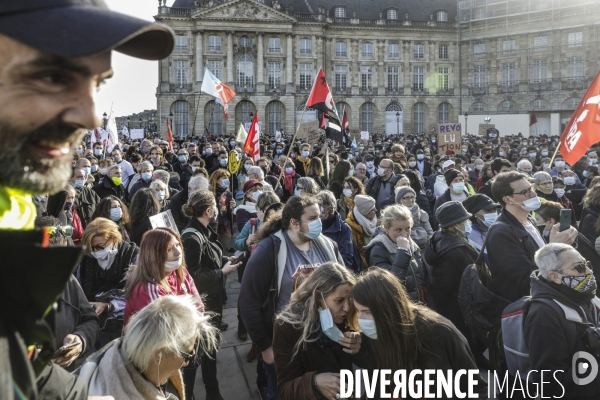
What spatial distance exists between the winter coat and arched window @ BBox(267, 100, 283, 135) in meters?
46.0

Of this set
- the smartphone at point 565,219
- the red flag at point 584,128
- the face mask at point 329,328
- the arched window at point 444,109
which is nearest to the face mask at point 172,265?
the face mask at point 329,328

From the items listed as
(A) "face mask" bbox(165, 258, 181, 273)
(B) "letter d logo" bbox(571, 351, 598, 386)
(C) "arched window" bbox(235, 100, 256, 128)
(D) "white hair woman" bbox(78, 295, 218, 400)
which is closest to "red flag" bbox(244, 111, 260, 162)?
(A) "face mask" bbox(165, 258, 181, 273)

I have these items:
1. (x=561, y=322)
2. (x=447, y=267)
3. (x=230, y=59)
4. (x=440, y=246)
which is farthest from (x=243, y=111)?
(x=561, y=322)

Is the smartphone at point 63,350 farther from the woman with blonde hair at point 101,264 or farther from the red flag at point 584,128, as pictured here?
the red flag at point 584,128

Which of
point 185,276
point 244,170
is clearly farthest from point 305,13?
point 185,276

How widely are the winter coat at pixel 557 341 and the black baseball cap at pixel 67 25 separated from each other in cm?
280

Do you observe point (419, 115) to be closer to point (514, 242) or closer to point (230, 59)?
point (230, 59)

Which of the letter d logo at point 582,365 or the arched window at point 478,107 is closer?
the letter d logo at point 582,365

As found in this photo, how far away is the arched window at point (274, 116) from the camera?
48344 mm

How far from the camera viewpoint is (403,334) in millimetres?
2488

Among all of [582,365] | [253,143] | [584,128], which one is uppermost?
[253,143]

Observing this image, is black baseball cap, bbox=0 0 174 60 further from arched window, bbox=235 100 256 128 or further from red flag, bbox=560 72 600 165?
arched window, bbox=235 100 256 128

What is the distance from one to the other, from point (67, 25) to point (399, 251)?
366cm

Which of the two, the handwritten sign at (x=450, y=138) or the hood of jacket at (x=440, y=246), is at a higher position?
the handwritten sign at (x=450, y=138)
